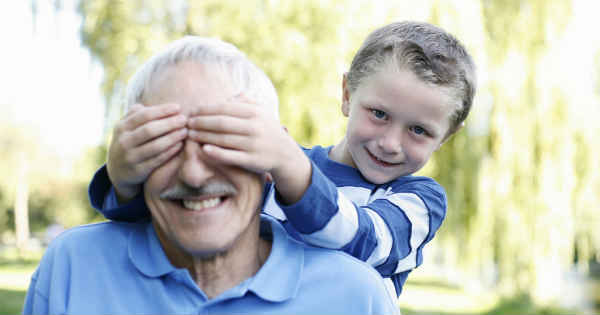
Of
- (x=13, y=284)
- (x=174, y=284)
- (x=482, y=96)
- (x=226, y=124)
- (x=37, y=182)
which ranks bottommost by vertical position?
(x=37, y=182)

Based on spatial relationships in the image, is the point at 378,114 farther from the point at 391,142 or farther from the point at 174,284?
the point at 174,284

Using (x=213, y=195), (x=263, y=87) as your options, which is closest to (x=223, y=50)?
(x=263, y=87)

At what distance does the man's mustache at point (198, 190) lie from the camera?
5.29ft

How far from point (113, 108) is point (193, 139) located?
8.87 metres

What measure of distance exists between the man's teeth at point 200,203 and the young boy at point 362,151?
13cm

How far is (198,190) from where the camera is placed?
63.4 inches

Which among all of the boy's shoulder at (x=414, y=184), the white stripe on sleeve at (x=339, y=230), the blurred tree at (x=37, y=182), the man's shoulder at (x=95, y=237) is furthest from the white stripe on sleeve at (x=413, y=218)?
the blurred tree at (x=37, y=182)

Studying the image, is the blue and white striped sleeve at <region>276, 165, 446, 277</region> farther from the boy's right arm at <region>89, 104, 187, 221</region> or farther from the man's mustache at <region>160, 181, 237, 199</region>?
the boy's right arm at <region>89, 104, 187, 221</region>

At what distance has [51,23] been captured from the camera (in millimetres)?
9469

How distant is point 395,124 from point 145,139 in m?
1.08

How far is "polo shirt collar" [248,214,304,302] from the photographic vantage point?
1670 mm

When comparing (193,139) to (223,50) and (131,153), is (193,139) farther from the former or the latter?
(223,50)

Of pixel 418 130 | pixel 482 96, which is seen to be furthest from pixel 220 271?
pixel 482 96

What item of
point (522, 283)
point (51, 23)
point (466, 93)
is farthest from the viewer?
point (522, 283)
